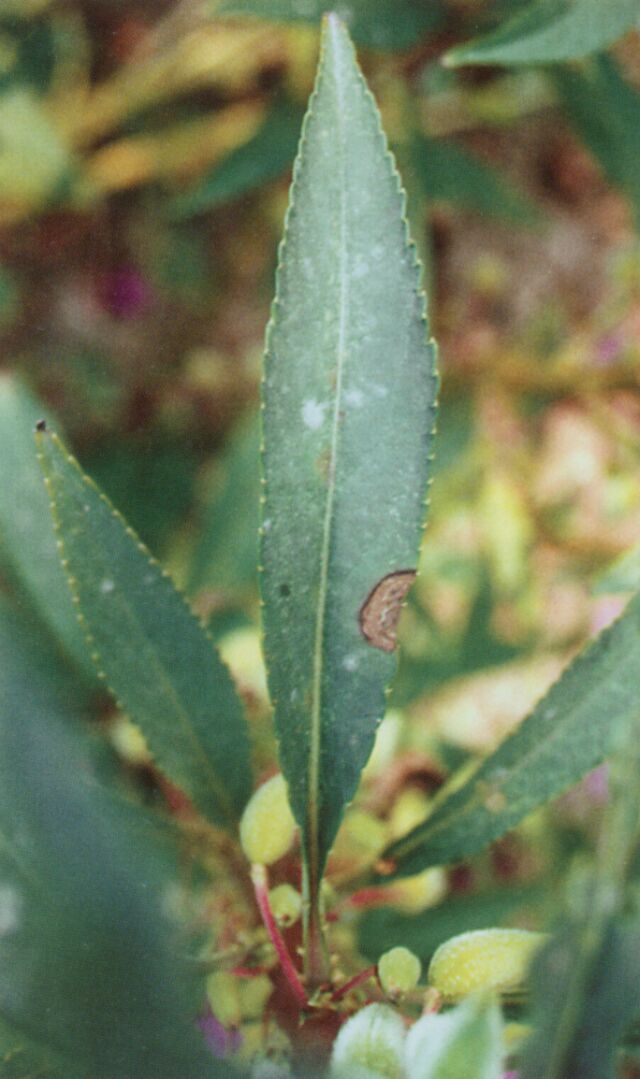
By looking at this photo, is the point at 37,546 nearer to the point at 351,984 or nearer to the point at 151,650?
the point at 151,650

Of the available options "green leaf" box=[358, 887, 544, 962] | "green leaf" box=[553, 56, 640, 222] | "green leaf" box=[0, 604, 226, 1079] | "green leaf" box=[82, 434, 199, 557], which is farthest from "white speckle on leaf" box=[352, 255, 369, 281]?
"green leaf" box=[82, 434, 199, 557]

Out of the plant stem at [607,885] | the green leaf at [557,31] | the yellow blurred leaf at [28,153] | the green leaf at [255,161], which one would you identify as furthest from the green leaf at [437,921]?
the yellow blurred leaf at [28,153]

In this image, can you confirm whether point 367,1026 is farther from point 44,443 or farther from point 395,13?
point 395,13

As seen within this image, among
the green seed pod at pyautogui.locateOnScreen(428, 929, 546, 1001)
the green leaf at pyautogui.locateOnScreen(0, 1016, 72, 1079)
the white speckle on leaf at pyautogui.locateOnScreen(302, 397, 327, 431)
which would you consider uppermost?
the white speckle on leaf at pyautogui.locateOnScreen(302, 397, 327, 431)

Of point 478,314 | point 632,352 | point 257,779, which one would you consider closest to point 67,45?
point 478,314

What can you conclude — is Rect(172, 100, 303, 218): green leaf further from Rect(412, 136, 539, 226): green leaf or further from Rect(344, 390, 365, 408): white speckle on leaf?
Rect(344, 390, 365, 408): white speckle on leaf

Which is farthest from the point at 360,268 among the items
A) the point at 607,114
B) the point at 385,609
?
the point at 607,114

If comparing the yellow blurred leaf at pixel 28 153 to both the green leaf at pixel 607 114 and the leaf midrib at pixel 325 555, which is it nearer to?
the green leaf at pixel 607 114
